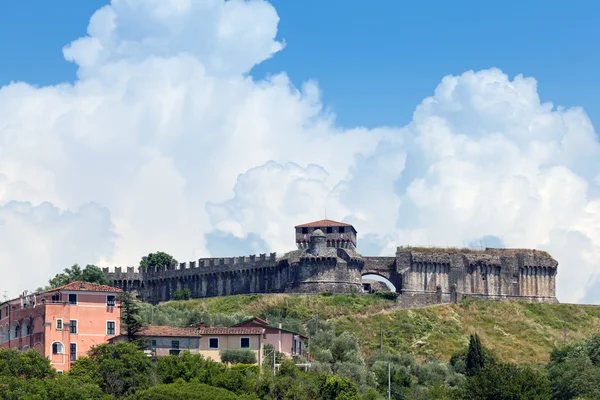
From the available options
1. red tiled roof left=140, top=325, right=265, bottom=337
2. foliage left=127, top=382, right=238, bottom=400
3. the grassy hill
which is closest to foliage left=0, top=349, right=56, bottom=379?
foliage left=127, top=382, right=238, bottom=400

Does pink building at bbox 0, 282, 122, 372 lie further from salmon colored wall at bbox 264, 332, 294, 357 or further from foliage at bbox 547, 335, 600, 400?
foliage at bbox 547, 335, 600, 400

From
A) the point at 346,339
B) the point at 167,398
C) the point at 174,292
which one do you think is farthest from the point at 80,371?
the point at 174,292

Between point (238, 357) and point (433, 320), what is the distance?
4562cm

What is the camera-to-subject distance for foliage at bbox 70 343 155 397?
364ft

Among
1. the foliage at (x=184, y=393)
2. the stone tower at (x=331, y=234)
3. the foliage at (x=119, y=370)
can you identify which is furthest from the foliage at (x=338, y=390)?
the stone tower at (x=331, y=234)

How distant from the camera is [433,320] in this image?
528 ft

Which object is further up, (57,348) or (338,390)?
(57,348)

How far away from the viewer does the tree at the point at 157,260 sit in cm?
18638

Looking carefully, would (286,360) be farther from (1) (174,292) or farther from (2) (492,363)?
(1) (174,292)

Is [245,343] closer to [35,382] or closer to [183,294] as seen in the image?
A: [35,382]

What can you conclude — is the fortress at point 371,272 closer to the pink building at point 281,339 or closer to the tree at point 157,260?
the tree at point 157,260

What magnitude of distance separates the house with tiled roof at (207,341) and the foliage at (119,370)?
6247 mm

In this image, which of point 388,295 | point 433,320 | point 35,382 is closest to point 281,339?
point 35,382

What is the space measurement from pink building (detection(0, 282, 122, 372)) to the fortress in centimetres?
4656
